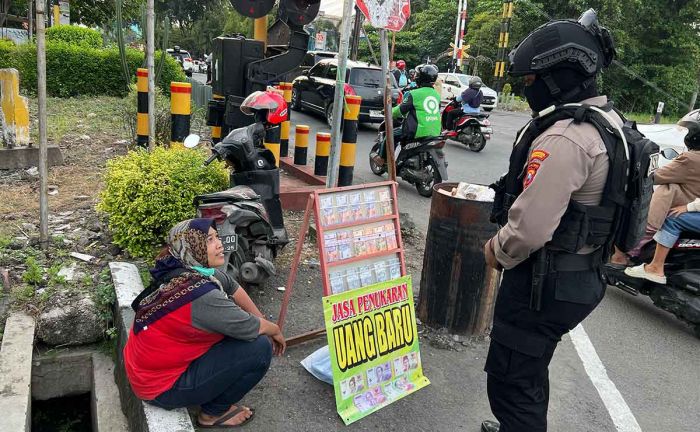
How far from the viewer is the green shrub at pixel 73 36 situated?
626 inches

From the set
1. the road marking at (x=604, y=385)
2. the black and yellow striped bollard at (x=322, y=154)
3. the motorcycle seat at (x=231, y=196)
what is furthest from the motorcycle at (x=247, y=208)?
the black and yellow striped bollard at (x=322, y=154)

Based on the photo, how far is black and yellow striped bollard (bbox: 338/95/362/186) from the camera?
6.00m

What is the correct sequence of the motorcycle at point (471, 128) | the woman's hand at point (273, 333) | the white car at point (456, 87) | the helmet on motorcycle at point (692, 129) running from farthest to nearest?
the white car at point (456, 87) → the motorcycle at point (471, 128) → the helmet on motorcycle at point (692, 129) → the woman's hand at point (273, 333)

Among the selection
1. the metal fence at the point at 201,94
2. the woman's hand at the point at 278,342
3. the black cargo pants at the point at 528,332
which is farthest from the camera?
the metal fence at the point at 201,94

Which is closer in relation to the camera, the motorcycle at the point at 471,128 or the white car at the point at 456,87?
the motorcycle at the point at 471,128

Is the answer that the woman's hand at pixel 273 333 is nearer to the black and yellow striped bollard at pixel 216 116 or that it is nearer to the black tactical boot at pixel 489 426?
the black tactical boot at pixel 489 426

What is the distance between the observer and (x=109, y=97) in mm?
14008

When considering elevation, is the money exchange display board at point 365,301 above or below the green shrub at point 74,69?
below

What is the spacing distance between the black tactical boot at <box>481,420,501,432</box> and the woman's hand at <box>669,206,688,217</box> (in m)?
2.57

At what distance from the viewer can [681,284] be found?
14.1 ft

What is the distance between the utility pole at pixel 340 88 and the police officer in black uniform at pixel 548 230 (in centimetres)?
217

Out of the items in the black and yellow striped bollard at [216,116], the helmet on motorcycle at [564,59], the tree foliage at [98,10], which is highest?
the tree foliage at [98,10]

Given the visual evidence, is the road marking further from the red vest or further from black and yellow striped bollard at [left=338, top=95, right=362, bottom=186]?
black and yellow striped bollard at [left=338, top=95, right=362, bottom=186]

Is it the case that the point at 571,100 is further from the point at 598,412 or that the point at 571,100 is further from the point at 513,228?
the point at 598,412
